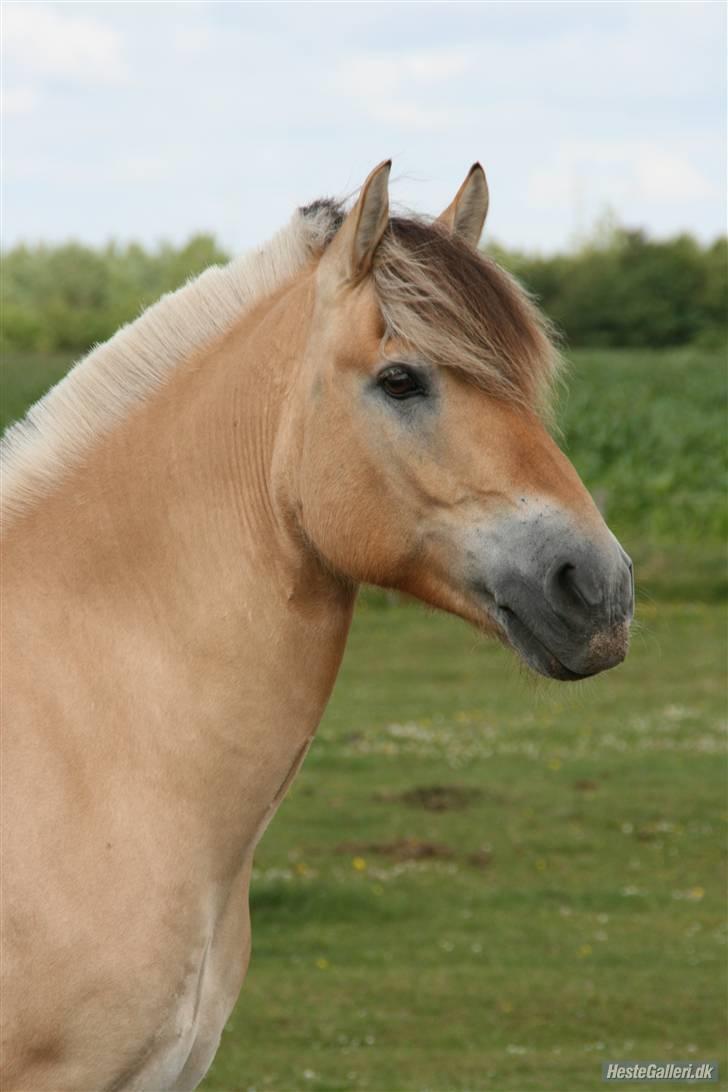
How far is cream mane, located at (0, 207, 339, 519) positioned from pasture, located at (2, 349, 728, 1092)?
2.98ft

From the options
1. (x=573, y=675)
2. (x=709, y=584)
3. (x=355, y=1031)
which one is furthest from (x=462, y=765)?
(x=573, y=675)

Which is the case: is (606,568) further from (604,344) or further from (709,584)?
(604,344)

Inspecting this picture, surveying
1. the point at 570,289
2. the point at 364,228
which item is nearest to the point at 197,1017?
the point at 364,228

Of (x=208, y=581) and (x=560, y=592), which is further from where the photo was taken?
(x=208, y=581)

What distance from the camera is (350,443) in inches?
142

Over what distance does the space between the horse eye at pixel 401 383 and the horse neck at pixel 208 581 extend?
0.28 metres

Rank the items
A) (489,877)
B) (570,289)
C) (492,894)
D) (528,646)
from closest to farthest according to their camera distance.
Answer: (528,646)
(492,894)
(489,877)
(570,289)

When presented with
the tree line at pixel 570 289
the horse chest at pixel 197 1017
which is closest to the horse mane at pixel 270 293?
the horse chest at pixel 197 1017

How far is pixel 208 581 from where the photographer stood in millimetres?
3740

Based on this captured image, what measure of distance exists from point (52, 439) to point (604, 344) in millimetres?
56561

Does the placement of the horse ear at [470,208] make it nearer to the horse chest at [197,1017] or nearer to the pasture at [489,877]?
the pasture at [489,877]

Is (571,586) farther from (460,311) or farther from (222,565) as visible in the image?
(222,565)

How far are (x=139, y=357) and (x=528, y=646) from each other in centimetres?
129

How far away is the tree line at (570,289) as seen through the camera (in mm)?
47094
